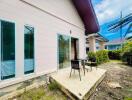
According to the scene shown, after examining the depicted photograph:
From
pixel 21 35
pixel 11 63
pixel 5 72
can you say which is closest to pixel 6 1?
pixel 21 35

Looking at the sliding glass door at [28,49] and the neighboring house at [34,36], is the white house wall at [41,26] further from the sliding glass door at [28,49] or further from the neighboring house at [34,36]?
the sliding glass door at [28,49]

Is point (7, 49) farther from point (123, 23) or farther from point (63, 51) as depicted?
point (123, 23)

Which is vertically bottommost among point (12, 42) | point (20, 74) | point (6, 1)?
point (20, 74)

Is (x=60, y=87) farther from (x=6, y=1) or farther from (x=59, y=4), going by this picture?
(x=59, y=4)

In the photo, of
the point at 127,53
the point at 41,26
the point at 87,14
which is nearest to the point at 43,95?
the point at 41,26

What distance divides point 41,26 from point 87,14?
17.6 feet

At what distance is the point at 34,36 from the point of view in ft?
17.4

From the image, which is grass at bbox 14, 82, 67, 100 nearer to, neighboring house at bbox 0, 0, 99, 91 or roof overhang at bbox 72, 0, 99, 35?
neighboring house at bbox 0, 0, 99, 91

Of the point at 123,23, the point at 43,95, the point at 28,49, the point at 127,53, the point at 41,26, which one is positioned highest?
the point at 41,26

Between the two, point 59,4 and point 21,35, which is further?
point 59,4

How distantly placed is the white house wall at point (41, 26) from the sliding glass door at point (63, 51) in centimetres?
42

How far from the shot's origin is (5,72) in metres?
4.17

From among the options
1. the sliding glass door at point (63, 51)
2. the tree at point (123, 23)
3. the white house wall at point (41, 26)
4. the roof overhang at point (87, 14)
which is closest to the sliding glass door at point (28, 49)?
the white house wall at point (41, 26)

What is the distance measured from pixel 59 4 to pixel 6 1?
3.63m
